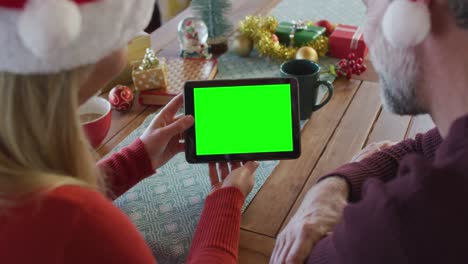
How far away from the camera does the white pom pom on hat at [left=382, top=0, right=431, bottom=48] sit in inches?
19.4

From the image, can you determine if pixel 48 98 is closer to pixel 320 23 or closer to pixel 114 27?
pixel 114 27

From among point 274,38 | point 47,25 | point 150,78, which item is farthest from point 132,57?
point 47,25

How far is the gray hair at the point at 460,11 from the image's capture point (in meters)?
0.47

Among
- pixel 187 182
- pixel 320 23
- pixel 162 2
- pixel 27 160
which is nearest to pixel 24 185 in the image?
pixel 27 160

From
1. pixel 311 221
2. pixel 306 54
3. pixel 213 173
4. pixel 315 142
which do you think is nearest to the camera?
pixel 311 221

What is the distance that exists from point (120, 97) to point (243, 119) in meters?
0.37

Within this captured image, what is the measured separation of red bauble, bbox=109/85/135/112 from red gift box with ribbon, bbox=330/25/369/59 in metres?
0.56

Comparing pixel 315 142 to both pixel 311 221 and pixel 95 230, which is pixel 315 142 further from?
pixel 95 230

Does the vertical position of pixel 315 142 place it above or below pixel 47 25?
below

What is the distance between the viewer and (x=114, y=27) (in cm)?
46

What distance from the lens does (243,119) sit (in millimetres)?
796

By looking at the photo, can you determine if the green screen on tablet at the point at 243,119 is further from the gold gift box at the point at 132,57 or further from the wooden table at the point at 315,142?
the gold gift box at the point at 132,57

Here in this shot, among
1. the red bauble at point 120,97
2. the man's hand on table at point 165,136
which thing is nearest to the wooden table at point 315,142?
the red bauble at point 120,97

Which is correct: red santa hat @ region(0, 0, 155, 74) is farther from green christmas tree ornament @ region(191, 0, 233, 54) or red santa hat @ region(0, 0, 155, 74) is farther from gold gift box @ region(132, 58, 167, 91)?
green christmas tree ornament @ region(191, 0, 233, 54)
